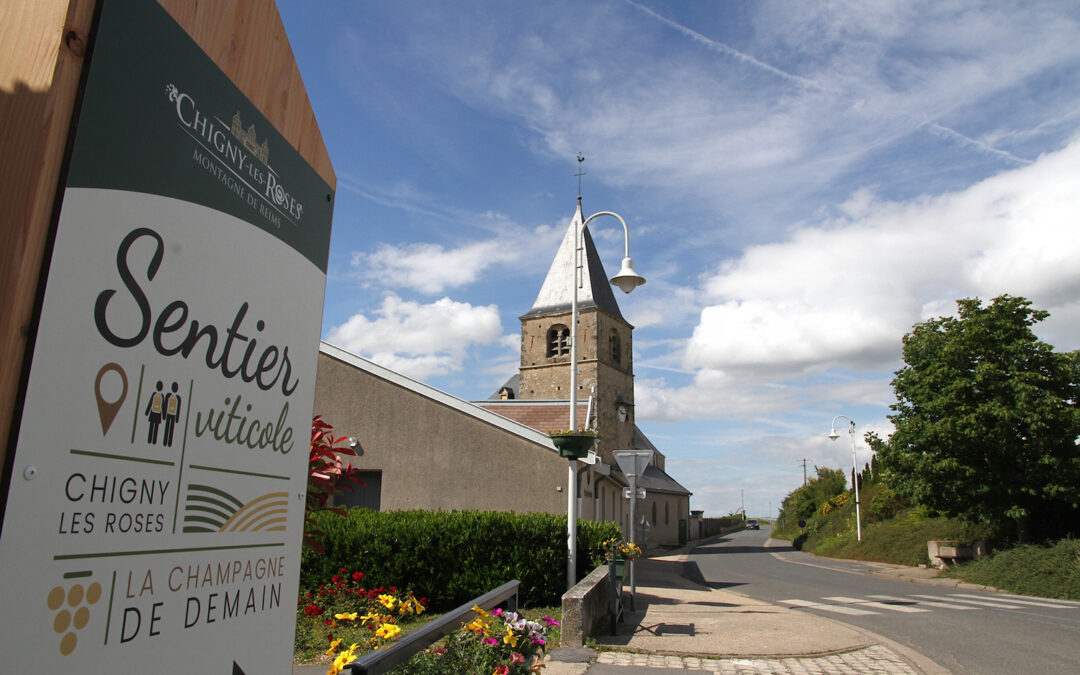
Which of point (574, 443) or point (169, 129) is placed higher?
point (169, 129)

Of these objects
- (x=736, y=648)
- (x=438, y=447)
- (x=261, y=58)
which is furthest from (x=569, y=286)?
(x=261, y=58)

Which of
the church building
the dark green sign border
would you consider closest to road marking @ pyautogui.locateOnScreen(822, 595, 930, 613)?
the church building

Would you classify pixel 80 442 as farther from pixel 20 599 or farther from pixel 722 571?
pixel 722 571

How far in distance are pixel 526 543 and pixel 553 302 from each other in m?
35.9

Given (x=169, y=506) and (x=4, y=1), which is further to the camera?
(x=169, y=506)

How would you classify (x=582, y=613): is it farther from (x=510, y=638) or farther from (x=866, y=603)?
(x=866, y=603)

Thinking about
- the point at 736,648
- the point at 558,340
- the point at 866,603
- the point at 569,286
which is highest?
the point at 569,286

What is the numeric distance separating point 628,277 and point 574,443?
9.62 feet

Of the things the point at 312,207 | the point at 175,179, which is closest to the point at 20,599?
the point at 175,179

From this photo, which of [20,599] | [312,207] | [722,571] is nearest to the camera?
[20,599]

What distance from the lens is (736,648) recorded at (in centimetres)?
802

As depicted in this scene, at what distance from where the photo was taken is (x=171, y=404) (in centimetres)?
165

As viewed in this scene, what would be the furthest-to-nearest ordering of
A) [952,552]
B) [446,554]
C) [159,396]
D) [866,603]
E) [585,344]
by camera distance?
[585,344], [952,552], [866,603], [446,554], [159,396]

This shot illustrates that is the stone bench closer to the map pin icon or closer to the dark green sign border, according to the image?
the dark green sign border
